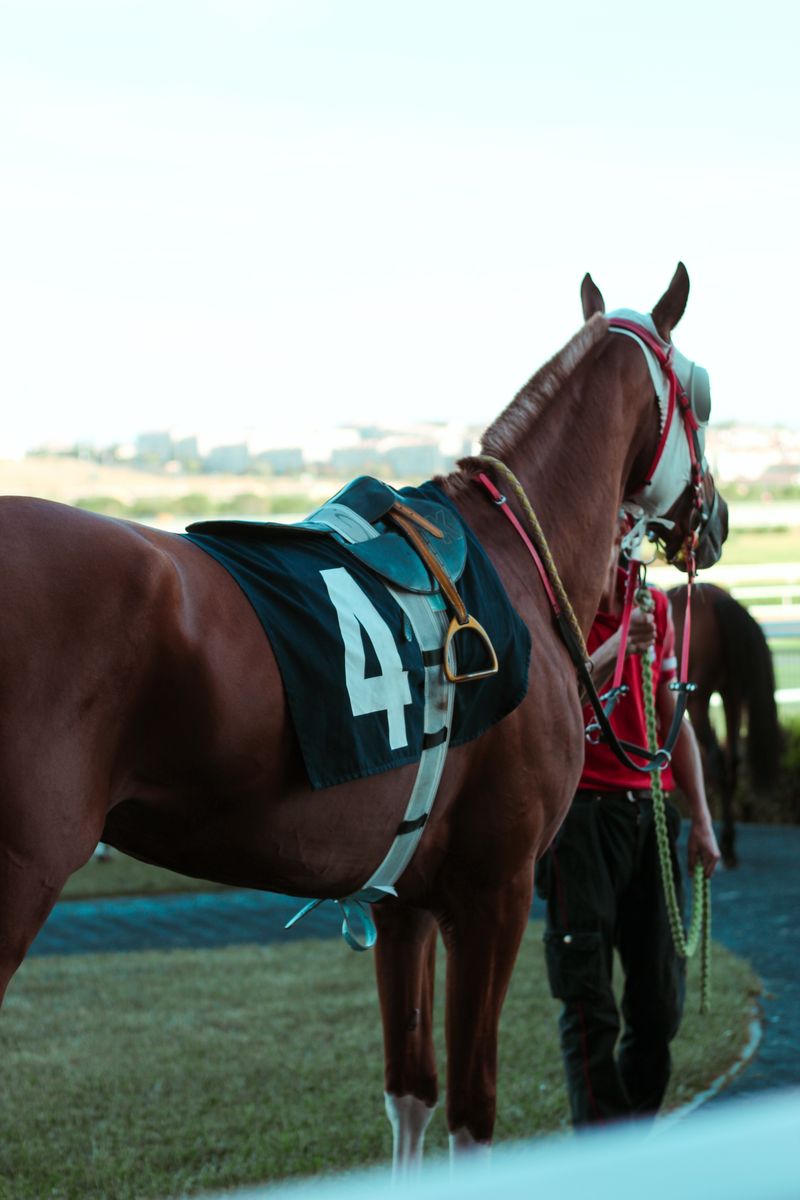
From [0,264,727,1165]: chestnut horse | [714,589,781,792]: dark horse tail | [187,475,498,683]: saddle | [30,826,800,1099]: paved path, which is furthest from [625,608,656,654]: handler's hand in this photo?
[714,589,781,792]: dark horse tail

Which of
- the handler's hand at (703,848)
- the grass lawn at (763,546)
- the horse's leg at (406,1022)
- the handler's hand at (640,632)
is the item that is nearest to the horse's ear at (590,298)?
the handler's hand at (640,632)

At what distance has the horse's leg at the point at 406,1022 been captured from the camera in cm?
283

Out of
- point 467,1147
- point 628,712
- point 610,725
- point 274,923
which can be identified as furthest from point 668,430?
point 274,923

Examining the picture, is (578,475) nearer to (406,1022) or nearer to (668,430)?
(668,430)

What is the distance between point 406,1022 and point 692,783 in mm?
1160

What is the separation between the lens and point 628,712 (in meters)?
3.51

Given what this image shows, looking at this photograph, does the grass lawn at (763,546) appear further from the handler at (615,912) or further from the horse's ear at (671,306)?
the horse's ear at (671,306)

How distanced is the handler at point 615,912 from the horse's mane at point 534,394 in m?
0.40

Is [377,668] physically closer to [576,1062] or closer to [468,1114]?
[468,1114]

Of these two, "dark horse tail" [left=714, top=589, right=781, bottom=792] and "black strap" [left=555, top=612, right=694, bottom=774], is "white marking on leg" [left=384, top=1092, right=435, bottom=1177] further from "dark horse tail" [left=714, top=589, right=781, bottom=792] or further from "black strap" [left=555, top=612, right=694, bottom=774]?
"dark horse tail" [left=714, top=589, right=781, bottom=792]

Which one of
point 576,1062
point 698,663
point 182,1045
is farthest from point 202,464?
point 576,1062

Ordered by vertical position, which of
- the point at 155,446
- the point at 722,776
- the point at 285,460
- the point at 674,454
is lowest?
the point at 722,776

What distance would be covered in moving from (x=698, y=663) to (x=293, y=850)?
21.1ft

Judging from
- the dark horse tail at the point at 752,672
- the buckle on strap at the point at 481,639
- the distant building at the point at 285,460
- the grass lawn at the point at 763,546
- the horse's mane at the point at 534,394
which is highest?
the horse's mane at the point at 534,394
